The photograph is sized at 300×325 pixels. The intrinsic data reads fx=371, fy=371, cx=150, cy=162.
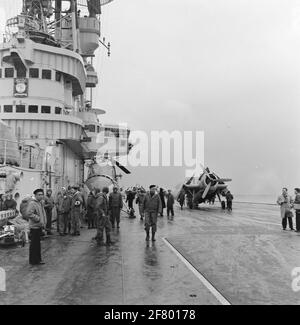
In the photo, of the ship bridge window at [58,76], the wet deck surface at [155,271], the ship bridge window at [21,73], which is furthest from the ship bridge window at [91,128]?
the wet deck surface at [155,271]

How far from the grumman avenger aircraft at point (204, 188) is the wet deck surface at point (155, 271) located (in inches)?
661

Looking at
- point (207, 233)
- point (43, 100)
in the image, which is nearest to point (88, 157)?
point (43, 100)

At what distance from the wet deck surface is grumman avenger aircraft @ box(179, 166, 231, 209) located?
16.8m

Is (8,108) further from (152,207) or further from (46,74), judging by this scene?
(152,207)

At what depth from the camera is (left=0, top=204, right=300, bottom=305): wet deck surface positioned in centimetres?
588

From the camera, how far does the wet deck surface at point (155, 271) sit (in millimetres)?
5883

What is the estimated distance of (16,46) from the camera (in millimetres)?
21953

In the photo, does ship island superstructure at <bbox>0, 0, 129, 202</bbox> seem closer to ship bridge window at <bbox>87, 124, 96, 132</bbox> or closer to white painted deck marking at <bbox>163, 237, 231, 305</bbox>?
ship bridge window at <bbox>87, 124, 96, 132</bbox>

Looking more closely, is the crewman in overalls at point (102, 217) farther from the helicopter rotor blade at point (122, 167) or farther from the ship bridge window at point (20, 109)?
the helicopter rotor blade at point (122, 167)

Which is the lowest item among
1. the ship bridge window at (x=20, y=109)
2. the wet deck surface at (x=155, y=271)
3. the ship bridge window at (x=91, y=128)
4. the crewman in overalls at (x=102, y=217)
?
the wet deck surface at (x=155, y=271)

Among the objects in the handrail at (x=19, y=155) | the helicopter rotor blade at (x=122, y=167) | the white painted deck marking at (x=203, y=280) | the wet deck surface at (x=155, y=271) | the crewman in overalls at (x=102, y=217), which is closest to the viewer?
the white painted deck marking at (x=203, y=280)

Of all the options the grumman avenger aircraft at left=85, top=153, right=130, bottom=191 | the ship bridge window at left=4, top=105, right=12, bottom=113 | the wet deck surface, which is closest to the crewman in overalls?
the wet deck surface

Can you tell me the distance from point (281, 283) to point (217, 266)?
169cm
